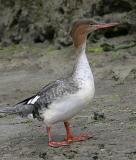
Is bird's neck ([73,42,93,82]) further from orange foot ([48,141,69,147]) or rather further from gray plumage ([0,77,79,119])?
orange foot ([48,141,69,147])

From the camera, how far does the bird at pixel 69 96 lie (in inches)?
295

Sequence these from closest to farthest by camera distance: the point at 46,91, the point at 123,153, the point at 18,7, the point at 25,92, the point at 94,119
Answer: the point at 123,153, the point at 46,91, the point at 94,119, the point at 25,92, the point at 18,7

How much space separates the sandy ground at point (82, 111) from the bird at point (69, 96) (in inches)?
14.8

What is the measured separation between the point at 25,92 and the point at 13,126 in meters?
2.95

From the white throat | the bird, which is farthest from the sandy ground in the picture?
the white throat

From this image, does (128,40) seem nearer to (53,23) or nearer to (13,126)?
(53,23)

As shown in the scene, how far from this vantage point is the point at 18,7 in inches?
677

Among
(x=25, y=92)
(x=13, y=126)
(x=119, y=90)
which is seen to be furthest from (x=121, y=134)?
(x=25, y=92)

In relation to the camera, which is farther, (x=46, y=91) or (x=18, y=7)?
(x=18, y=7)

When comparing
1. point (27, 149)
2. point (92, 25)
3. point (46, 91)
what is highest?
point (92, 25)

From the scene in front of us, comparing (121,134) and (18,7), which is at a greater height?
(18,7)

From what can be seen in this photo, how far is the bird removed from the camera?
7480 mm

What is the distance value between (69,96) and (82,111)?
2.45 metres

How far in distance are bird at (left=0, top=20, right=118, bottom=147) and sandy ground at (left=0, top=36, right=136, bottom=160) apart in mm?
375
